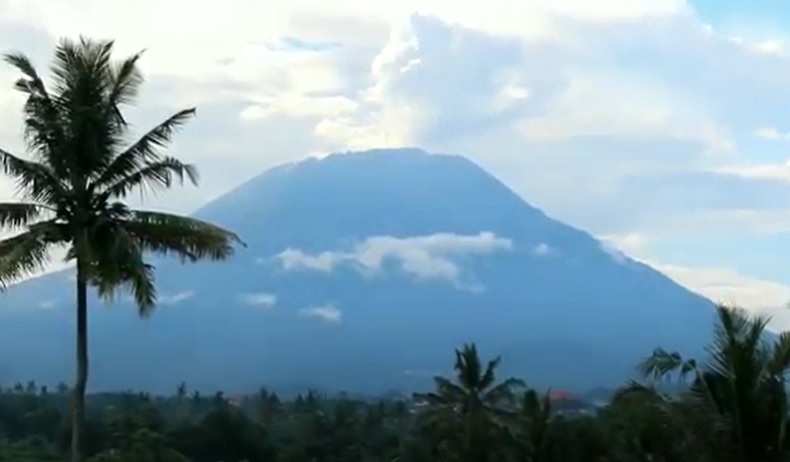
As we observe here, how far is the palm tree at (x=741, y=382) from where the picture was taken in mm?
18734

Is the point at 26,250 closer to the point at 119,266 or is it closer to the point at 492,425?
the point at 119,266

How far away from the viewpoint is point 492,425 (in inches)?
1775

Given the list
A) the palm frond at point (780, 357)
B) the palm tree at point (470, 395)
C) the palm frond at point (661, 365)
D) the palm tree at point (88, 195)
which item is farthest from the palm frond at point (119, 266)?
the palm tree at point (470, 395)

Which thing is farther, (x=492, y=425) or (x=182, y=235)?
(x=492, y=425)

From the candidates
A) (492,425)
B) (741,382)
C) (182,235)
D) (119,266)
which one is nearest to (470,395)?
(492,425)

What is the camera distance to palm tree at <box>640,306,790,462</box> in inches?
738

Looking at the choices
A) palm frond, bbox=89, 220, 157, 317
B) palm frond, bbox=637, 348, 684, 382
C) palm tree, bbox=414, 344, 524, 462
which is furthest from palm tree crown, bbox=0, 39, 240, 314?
palm tree, bbox=414, 344, 524, 462

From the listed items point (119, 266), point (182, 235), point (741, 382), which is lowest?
point (741, 382)

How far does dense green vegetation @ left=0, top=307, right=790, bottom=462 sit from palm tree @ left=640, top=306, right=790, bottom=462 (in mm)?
13

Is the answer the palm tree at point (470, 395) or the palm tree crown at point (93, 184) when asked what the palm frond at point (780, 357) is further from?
the palm tree at point (470, 395)

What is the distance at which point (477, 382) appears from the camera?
52.2 m

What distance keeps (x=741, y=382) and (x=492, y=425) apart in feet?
86.9

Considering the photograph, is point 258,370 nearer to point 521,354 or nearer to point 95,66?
point 521,354

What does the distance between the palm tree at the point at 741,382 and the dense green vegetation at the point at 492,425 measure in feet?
0.04
